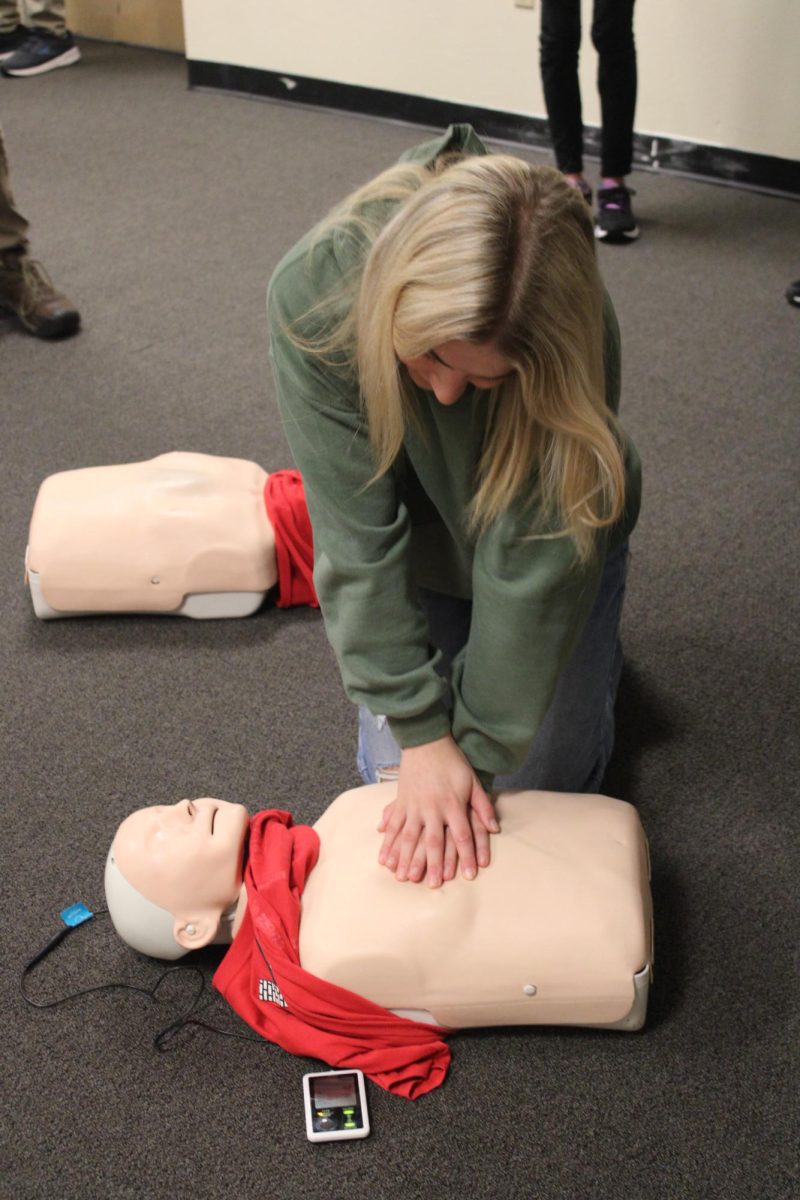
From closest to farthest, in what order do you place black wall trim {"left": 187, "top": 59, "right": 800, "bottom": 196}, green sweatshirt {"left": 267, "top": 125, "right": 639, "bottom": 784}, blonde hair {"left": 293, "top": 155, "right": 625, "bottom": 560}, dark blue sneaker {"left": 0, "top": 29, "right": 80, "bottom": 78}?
blonde hair {"left": 293, "top": 155, "right": 625, "bottom": 560} → green sweatshirt {"left": 267, "top": 125, "right": 639, "bottom": 784} → black wall trim {"left": 187, "top": 59, "right": 800, "bottom": 196} → dark blue sneaker {"left": 0, "top": 29, "right": 80, "bottom": 78}

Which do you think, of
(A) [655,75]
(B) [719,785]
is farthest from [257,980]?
(A) [655,75]

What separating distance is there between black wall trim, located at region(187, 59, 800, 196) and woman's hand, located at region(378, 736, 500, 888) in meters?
2.42

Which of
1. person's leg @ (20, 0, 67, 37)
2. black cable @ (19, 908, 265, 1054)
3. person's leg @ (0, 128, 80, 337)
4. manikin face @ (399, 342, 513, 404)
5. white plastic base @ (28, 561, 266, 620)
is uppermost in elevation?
manikin face @ (399, 342, 513, 404)

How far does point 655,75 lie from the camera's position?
9.82 ft

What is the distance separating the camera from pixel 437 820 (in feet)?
3.80

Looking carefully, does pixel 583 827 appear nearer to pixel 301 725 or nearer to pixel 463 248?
pixel 301 725

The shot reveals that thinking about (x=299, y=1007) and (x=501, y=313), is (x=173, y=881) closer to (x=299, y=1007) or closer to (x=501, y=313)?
(x=299, y=1007)

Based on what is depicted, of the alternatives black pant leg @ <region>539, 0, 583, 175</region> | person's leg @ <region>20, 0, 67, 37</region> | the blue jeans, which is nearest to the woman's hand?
the blue jeans

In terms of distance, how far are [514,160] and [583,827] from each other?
2.19ft

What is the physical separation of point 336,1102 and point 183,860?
284mm

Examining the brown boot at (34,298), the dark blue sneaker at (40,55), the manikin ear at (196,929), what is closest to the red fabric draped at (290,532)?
the manikin ear at (196,929)

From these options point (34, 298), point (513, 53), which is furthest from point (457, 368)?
point (513, 53)

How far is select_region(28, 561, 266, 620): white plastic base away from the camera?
173 cm

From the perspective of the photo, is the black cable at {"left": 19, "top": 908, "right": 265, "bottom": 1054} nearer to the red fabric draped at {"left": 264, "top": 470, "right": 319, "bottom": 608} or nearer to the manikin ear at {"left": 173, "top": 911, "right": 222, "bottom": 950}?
the manikin ear at {"left": 173, "top": 911, "right": 222, "bottom": 950}
